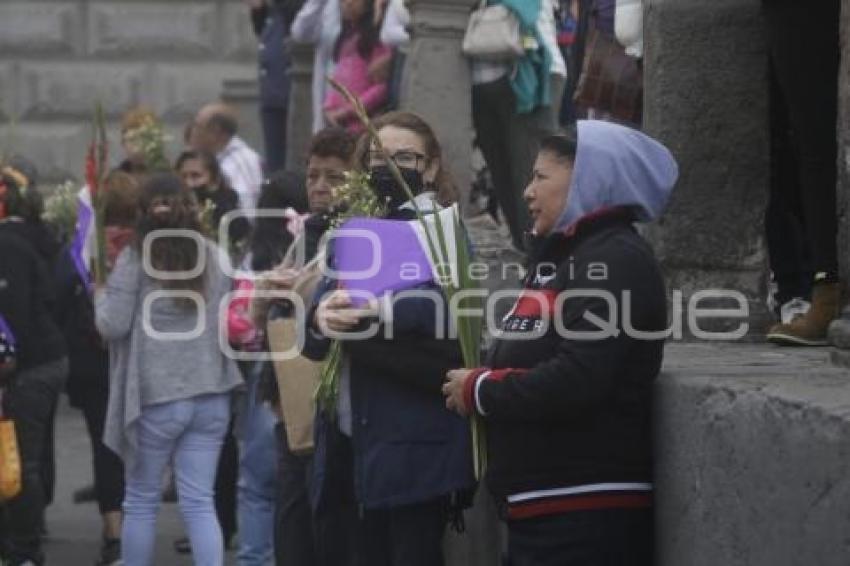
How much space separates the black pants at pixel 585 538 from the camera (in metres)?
5.69

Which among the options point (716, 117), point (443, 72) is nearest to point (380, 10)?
point (443, 72)

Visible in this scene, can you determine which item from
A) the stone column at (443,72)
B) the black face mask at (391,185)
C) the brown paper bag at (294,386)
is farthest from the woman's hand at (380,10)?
the black face mask at (391,185)

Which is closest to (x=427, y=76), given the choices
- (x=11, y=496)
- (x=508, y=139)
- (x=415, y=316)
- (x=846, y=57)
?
(x=508, y=139)

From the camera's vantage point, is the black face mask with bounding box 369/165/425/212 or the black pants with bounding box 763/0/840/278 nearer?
the black pants with bounding box 763/0/840/278

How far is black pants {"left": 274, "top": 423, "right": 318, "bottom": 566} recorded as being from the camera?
26.0 ft

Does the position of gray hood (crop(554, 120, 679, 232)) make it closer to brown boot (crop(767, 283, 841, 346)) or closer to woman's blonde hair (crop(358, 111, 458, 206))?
brown boot (crop(767, 283, 841, 346))

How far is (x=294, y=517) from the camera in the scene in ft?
26.1

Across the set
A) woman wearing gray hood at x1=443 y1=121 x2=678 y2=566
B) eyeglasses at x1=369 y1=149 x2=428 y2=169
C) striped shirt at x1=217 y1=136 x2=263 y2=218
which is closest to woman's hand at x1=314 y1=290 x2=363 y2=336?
eyeglasses at x1=369 y1=149 x2=428 y2=169

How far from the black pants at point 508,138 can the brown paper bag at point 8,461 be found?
204 cm

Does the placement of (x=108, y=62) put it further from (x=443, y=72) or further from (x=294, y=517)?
(x=294, y=517)

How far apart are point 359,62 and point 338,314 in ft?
16.0

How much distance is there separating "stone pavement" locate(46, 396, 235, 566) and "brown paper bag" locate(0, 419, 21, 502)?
850 mm

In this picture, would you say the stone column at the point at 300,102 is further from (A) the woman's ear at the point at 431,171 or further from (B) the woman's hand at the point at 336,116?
(A) the woman's ear at the point at 431,171

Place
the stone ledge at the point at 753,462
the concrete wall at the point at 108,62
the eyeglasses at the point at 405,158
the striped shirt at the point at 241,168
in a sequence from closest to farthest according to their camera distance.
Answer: the stone ledge at the point at 753,462 < the eyeglasses at the point at 405,158 < the striped shirt at the point at 241,168 < the concrete wall at the point at 108,62
